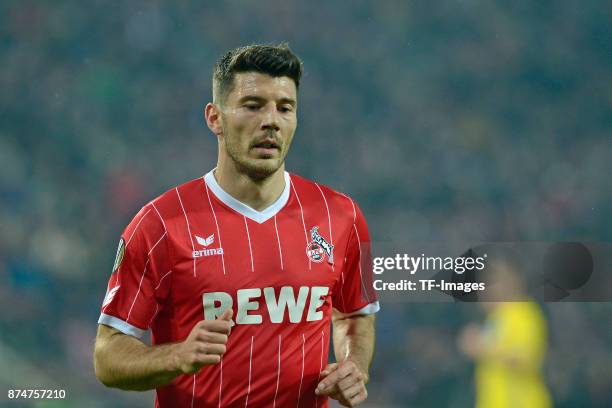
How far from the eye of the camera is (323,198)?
234 cm

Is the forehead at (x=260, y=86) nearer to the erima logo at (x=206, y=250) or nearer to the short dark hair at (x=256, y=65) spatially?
the short dark hair at (x=256, y=65)

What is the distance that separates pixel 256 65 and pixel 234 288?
607 millimetres

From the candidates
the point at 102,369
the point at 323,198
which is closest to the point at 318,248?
the point at 323,198

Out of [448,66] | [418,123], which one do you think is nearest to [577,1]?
[448,66]

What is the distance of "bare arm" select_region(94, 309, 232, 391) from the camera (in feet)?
5.59

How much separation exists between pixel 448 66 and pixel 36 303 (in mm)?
2776

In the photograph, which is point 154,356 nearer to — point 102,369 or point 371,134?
point 102,369

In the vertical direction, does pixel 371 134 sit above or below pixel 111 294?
above

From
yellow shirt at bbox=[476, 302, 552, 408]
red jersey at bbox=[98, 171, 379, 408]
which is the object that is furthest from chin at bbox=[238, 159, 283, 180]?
yellow shirt at bbox=[476, 302, 552, 408]

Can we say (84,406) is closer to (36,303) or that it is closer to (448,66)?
(36,303)

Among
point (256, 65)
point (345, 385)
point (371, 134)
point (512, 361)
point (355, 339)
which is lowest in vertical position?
point (345, 385)

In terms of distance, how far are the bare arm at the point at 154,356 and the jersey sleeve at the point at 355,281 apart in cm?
65

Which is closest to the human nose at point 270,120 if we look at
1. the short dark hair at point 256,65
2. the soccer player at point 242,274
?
the soccer player at point 242,274

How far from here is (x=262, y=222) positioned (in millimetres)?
2191
